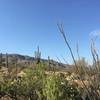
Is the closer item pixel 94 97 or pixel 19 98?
pixel 94 97

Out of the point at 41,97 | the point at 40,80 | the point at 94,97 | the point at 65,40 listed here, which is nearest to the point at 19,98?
the point at 40,80

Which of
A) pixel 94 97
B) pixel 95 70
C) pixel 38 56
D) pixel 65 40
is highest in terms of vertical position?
pixel 38 56

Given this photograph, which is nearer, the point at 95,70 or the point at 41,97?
the point at 95,70

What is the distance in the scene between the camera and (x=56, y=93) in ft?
27.6

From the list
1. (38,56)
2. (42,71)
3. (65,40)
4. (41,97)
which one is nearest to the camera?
(65,40)

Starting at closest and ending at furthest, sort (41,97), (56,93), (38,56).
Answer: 1. (56,93)
2. (41,97)
3. (38,56)

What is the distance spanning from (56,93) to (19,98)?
118 inches

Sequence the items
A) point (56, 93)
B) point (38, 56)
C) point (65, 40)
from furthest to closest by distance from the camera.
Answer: point (38, 56) → point (56, 93) → point (65, 40)

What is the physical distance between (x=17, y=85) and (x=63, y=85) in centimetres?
274

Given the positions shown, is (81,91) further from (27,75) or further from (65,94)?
(27,75)

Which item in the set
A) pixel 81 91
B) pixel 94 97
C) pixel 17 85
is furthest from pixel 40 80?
pixel 94 97

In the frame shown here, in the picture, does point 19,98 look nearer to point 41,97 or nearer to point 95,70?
point 41,97

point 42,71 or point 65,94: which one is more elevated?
point 42,71

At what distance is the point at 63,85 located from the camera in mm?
9188
